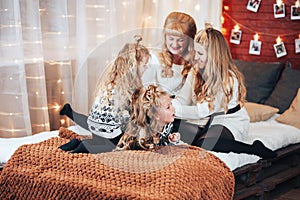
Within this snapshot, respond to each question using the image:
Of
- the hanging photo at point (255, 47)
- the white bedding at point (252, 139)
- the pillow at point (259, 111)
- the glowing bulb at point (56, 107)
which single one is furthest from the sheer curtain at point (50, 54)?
the hanging photo at point (255, 47)

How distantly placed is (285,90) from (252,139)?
0.95 m

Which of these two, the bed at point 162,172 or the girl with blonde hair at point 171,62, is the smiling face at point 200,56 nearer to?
the girl with blonde hair at point 171,62

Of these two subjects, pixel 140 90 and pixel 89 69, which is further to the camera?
pixel 89 69

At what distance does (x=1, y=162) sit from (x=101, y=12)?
1.47 metres

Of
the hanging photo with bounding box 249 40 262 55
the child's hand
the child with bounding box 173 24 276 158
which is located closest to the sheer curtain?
the child with bounding box 173 24 276 158

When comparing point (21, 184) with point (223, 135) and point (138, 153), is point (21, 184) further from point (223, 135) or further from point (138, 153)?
point (223, 135)

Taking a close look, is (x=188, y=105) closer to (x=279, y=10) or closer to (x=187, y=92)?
(x=187, y=92)

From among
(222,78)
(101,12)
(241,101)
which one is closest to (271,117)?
(241,101)

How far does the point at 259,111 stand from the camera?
3951 millimetres

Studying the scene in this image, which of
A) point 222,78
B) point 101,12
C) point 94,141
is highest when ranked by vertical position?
point 101,12

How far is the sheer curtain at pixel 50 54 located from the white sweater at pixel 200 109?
2.07 ft

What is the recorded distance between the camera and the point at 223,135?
124 inches

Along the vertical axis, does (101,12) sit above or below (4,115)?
above

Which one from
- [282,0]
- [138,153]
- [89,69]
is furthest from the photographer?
[282,0]
